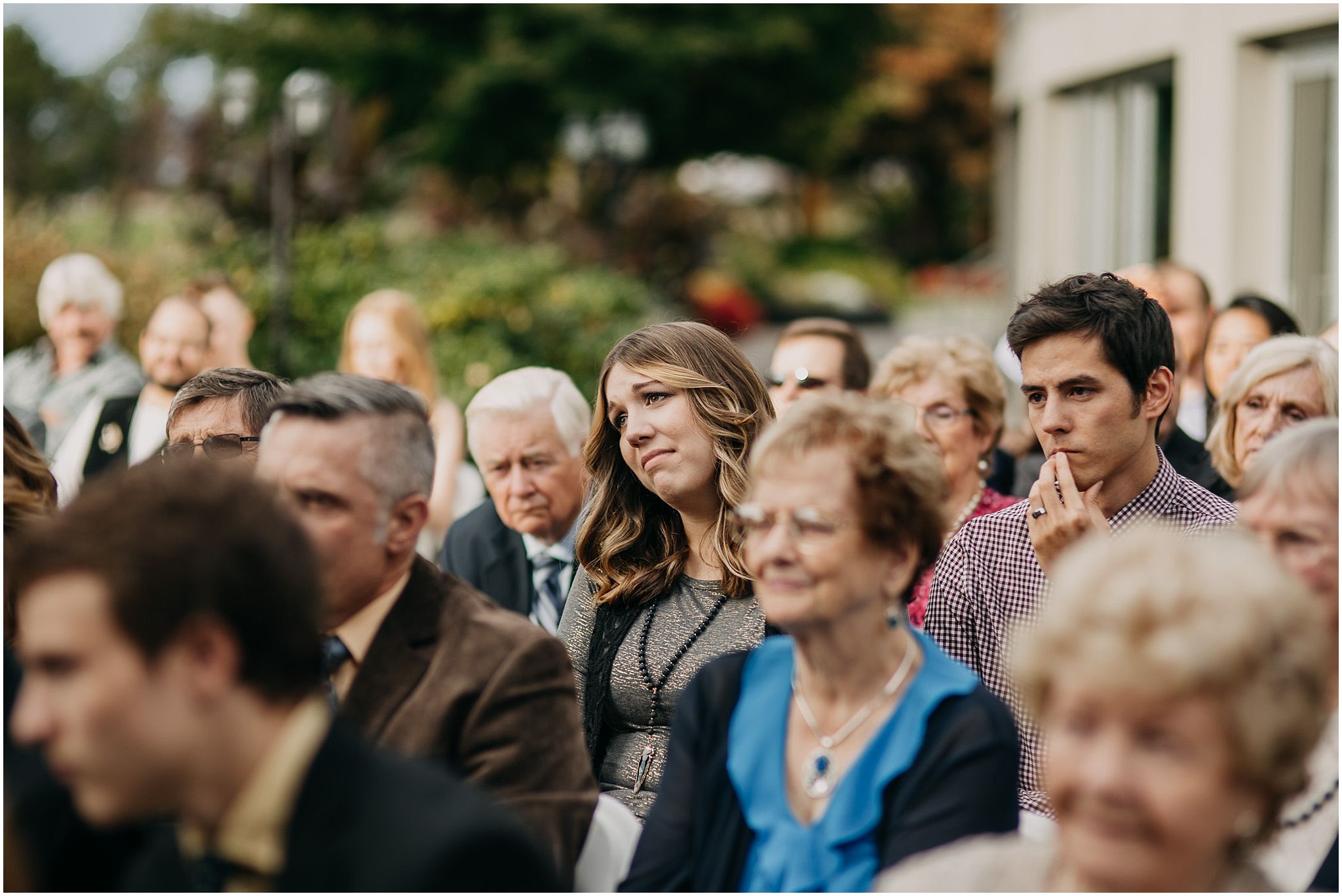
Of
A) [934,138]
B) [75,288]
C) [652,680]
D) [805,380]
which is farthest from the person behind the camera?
[934,138]

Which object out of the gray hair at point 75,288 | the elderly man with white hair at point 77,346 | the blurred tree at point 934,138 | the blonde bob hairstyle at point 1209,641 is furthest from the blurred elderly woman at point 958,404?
the blurred tree at point 934,138

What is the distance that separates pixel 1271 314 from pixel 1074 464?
3232 mm

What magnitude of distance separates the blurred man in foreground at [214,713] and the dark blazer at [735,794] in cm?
73

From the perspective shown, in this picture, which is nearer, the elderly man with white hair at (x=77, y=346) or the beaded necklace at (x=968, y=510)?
the beaded necklace at (x=968, y=510)

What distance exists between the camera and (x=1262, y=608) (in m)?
2.00

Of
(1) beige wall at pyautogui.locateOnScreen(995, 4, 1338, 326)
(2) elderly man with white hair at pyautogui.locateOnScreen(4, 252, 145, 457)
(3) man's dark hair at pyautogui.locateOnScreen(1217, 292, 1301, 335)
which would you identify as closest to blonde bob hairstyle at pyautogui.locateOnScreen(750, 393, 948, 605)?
(3) man's dark hair at pyautogui.locateOnScreen(1217, 292, 1301, 335)

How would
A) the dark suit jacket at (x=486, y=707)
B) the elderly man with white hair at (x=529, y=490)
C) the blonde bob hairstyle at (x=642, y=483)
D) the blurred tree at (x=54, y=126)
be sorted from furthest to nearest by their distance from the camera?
the blurred tree at (x=54, y=126)
the elderly man with white hair at (x=529, y=490)
the blonde bob hairstyle at (x=642, y=483)
the dark suit jacket at (x=486, y=707)

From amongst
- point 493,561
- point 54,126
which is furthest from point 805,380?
point 54,126

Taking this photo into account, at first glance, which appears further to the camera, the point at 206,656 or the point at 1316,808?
the point at 1316,808

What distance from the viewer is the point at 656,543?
13.5ft

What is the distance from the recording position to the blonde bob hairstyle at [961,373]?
542cm

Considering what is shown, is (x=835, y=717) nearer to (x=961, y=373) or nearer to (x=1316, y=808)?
(x=1316, y=808)

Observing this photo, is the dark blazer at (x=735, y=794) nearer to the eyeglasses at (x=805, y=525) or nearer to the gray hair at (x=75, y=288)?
the eyeglasses at (x=805, y=525)

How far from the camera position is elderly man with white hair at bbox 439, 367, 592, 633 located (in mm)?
5062
